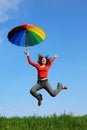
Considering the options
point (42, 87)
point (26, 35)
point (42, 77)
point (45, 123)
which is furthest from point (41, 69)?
point (45, 123)

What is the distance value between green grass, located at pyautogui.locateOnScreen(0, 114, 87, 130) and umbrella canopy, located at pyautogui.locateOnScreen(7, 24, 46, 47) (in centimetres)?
363

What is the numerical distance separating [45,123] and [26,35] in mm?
4338

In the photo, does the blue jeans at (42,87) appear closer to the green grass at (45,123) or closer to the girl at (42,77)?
the girl at (42,77)

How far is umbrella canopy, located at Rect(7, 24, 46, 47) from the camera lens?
56.8ft

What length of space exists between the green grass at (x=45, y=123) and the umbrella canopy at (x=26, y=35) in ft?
11.9

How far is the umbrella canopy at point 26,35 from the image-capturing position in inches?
682

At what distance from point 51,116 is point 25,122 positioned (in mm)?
1343

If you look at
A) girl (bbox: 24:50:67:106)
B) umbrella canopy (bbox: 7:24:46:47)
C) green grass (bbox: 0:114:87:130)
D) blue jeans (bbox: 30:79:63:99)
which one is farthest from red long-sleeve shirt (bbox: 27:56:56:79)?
green grass (bbox: 0:114:87:130)

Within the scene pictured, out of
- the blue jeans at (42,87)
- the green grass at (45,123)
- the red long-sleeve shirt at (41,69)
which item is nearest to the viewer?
the green grass at (45,123)

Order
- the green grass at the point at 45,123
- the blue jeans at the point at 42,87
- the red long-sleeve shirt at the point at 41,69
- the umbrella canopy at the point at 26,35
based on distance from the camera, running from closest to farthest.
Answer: the green grass at the point at 45,123 → the blue jeans at the point at 42,87 → the red long-sleeve shirt at the point at 41,69 → the umbrella canopy at the point at 26,35

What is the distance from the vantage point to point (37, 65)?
16.8m

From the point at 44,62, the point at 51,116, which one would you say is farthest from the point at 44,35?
the point at 51,116

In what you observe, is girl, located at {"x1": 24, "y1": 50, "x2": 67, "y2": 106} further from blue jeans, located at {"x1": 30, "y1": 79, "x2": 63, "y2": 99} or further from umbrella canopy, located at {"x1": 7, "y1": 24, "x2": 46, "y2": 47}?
umbrella canopy, located at {"x1": 7, "y1": 24, "x2": 46, "y2": 47}

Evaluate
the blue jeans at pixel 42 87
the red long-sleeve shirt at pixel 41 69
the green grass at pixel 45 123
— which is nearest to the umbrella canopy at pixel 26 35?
the red long-sleeve shirt at pixel 41 69
